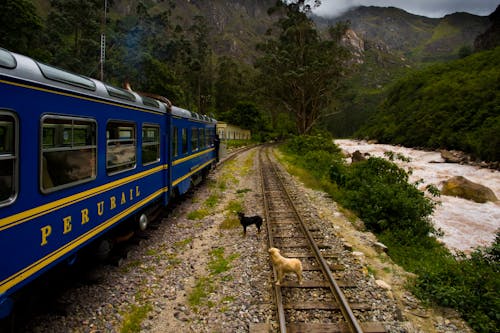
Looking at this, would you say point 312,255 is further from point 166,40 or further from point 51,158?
point 166,40

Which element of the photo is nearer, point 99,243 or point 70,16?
point 99,243

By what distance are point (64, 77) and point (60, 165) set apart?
1171mm

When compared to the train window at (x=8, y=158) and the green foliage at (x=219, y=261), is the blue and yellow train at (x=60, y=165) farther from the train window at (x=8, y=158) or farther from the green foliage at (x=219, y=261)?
the green foliage at (x=219, y=261)

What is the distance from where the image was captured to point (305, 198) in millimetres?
12305

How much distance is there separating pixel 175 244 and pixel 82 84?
424 cm

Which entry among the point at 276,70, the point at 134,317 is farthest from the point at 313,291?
the point at 276,70

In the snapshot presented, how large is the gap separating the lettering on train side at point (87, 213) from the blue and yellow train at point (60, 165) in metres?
0.01

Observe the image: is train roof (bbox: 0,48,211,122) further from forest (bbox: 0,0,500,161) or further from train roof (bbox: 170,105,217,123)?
forest (bbox: 0,0,500,161)

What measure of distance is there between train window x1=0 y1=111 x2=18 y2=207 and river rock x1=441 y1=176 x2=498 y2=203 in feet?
60.7

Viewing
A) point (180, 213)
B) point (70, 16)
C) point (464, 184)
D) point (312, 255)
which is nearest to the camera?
point (312, 255)

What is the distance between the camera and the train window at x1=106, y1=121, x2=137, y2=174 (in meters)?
5.44

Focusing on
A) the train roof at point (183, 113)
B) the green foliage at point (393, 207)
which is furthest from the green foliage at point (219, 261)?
the green foliage at point (393, 207)

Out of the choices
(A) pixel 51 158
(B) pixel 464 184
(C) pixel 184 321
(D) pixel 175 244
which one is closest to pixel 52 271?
(A) pixel 51 158

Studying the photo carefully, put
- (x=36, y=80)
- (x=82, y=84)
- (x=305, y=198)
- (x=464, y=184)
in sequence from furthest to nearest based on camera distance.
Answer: (x=464, y=184) → (x=305, y=198) → (x=82, y=84) → (x=36, y=80)
